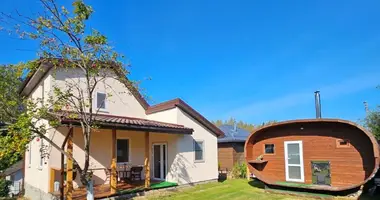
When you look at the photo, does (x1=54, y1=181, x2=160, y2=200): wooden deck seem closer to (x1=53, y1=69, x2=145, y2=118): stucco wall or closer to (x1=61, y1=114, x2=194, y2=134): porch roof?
(x1=61, y1=114, x2=194, y2=134): porch roof

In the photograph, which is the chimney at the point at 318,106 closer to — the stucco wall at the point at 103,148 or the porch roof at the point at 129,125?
the porch roof at the point at 129,125

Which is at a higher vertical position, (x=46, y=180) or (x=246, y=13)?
(x=246, y=13)

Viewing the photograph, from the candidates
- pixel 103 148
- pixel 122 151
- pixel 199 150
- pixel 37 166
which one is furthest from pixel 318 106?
pixel 37 166

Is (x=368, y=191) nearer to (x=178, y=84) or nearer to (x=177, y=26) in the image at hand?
(x=177, y=26)

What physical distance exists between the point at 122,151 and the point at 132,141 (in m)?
0.72

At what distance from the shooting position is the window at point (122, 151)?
13617 mm

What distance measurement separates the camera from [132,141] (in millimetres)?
14188

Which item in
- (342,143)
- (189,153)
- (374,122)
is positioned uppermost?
(374,122)

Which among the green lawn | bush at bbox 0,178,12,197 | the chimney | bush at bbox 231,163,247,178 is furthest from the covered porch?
the chimney

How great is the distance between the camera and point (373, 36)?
12016 mm

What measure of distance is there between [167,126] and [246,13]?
22.8 feet

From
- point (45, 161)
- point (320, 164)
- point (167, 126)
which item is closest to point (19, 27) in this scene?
point (45, 161)

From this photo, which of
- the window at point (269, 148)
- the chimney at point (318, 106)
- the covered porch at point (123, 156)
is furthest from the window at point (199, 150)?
the chimney at point (318, 106)

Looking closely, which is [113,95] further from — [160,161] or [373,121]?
[373,121]
